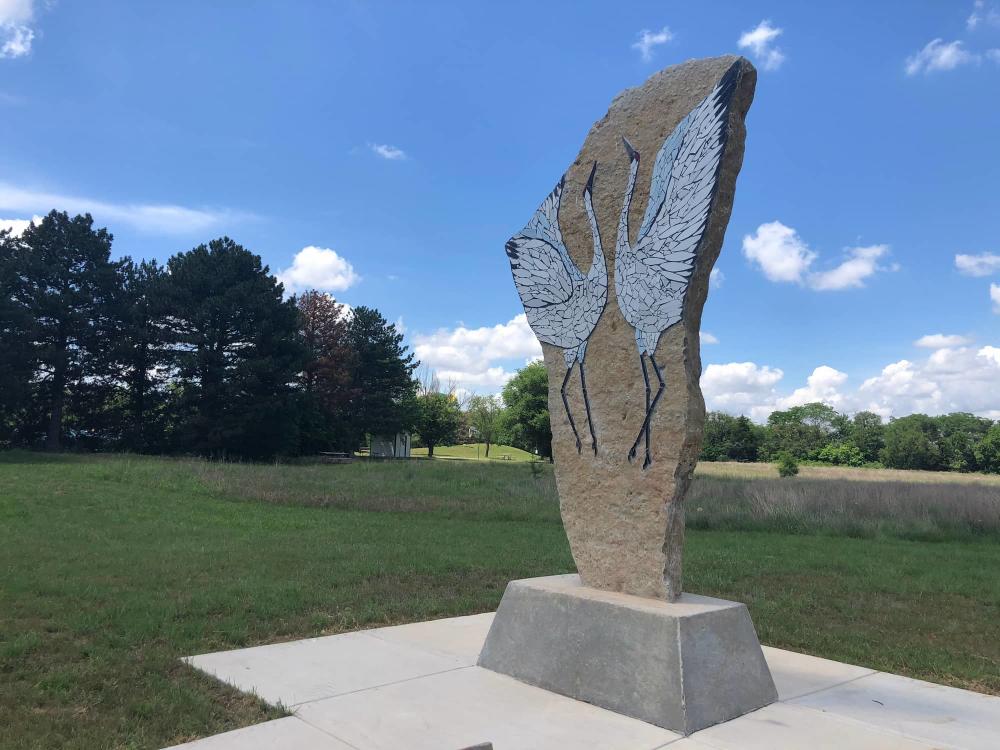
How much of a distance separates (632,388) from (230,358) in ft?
98.1

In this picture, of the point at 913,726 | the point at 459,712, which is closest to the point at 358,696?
the point at 459,712

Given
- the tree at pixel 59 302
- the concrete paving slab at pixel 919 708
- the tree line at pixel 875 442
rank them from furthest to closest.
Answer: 1. the tree line at pixel 875 442
2. the tree at pixel 59 302
3. the concrete paving slab at pixel 919 708

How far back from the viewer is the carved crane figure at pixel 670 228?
15.8ft

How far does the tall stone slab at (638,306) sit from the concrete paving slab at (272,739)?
221cm

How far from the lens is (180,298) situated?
32.1m

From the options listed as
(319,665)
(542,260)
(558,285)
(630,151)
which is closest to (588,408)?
(558,285)

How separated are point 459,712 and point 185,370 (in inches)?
1192

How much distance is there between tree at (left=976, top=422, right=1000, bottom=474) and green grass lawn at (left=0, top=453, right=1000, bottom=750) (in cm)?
5188

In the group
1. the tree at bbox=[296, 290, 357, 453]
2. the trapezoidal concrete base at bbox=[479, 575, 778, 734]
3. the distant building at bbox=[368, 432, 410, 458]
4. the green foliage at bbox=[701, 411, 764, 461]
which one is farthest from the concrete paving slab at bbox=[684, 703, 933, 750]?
the green foliage at bbox=[701, 411, 764, 461]

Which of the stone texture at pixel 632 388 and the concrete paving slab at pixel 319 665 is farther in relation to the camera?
the stone texture at pixel 632 388

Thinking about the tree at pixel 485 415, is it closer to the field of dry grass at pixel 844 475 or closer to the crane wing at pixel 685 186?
the field of dry grass at pixel 844 475

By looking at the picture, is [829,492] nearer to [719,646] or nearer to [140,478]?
[719,646]

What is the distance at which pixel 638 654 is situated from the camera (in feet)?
14.6

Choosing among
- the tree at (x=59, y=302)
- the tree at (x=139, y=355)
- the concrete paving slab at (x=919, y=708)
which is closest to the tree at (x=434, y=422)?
the tree at (x=139, y=355)
